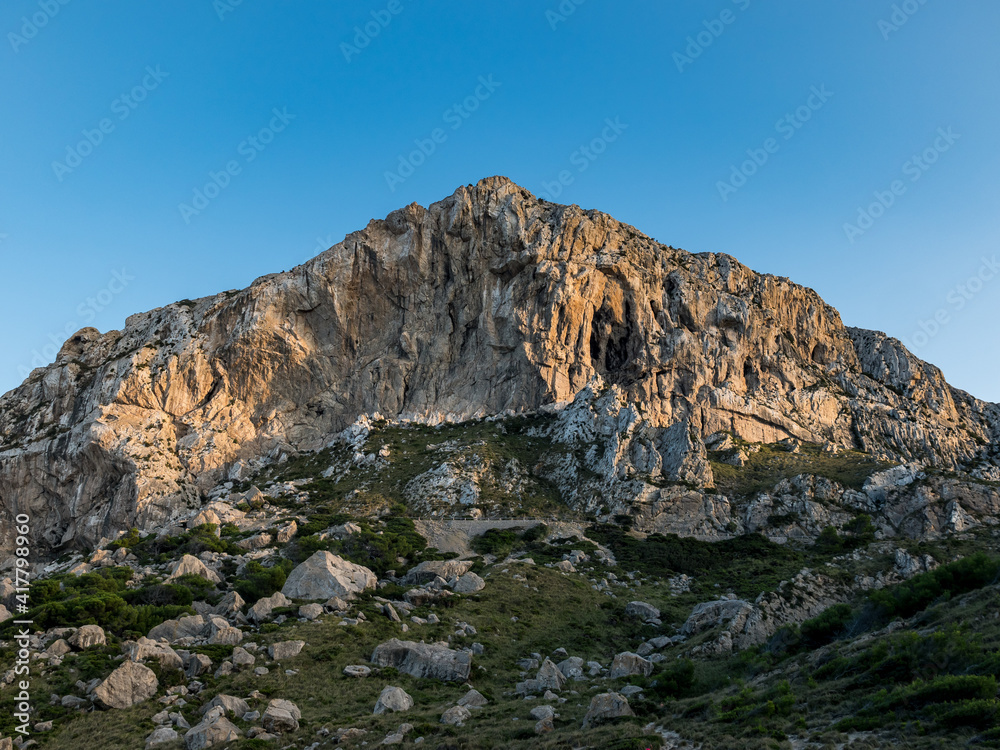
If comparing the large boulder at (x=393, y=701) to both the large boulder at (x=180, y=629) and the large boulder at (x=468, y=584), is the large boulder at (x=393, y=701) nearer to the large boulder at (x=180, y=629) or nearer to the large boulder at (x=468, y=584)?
the large boulder at (x=180, y=629)

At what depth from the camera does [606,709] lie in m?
21.1

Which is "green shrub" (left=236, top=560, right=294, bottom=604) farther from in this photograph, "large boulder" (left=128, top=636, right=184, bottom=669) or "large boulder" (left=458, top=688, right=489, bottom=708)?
"large boulder" (left=458, top=688, right=489, bottom=708)

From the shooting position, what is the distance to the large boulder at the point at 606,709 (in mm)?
20781

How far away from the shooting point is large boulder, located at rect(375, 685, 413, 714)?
24.5 metres

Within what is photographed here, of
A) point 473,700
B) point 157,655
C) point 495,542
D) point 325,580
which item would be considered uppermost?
point 495,542

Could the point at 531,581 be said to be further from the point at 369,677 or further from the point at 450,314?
the point at 450,314

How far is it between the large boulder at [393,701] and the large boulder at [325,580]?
1380 cm

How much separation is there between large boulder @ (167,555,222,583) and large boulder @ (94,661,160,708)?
1601cm

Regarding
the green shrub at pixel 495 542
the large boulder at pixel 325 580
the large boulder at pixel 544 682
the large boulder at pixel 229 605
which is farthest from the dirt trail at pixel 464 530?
the large boulder at pixel 544 682

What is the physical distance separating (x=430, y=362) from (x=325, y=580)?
56045 mm

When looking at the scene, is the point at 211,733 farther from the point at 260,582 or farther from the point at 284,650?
the point at 260,582

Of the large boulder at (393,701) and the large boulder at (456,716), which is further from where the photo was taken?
the large boulder at (393,701)

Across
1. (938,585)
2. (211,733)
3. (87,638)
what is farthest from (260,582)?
(938,585)

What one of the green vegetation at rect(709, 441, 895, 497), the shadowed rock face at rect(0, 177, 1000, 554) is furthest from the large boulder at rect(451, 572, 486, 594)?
the shadowed rock face at rect(0, 177, 1000, 554)
